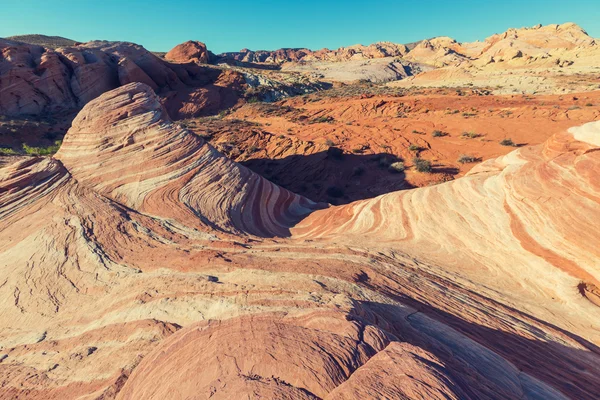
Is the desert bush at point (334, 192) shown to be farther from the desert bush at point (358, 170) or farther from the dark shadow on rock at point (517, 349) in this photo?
the dark shadow on rock at point (517, 349)

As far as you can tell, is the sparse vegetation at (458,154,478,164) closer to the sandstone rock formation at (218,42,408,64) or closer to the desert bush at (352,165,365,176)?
the desert bush at (352,165,365,176)

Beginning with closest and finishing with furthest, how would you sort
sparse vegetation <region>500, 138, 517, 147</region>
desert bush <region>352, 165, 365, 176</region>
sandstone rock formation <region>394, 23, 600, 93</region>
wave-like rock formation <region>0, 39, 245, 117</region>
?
desert bush <region>352, 165, 365, 176</region>
sparse vegetation <region>500, 138, 517, 147</region>
wave-like rock formation <region>0, 39, 245, 117</region>
sandstone rock formation <region>394, 23, 600, 93</region>

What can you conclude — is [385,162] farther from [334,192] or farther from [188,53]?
[188,53]

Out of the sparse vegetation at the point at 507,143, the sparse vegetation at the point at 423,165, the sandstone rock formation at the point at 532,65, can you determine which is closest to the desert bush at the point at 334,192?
the sparse vegetation at the point at 423,165

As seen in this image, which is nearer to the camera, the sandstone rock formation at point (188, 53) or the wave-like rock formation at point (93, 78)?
the wave-like rock formation at point (93, 78)

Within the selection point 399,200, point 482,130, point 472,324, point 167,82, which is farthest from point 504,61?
point 472,324

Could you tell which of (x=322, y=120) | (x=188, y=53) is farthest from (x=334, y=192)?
(x=188, y=53)

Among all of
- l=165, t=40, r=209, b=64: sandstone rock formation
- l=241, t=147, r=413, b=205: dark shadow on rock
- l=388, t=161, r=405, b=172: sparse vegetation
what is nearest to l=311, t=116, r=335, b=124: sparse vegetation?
l=241, t=147, r=413, b=205: dark shadow on rock

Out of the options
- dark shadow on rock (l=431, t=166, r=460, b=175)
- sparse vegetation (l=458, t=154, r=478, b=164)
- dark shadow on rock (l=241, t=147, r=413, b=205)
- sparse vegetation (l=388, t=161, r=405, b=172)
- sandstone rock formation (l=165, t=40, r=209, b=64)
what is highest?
sandstone rock formation (l=165, t=40, r=209, b=64)
